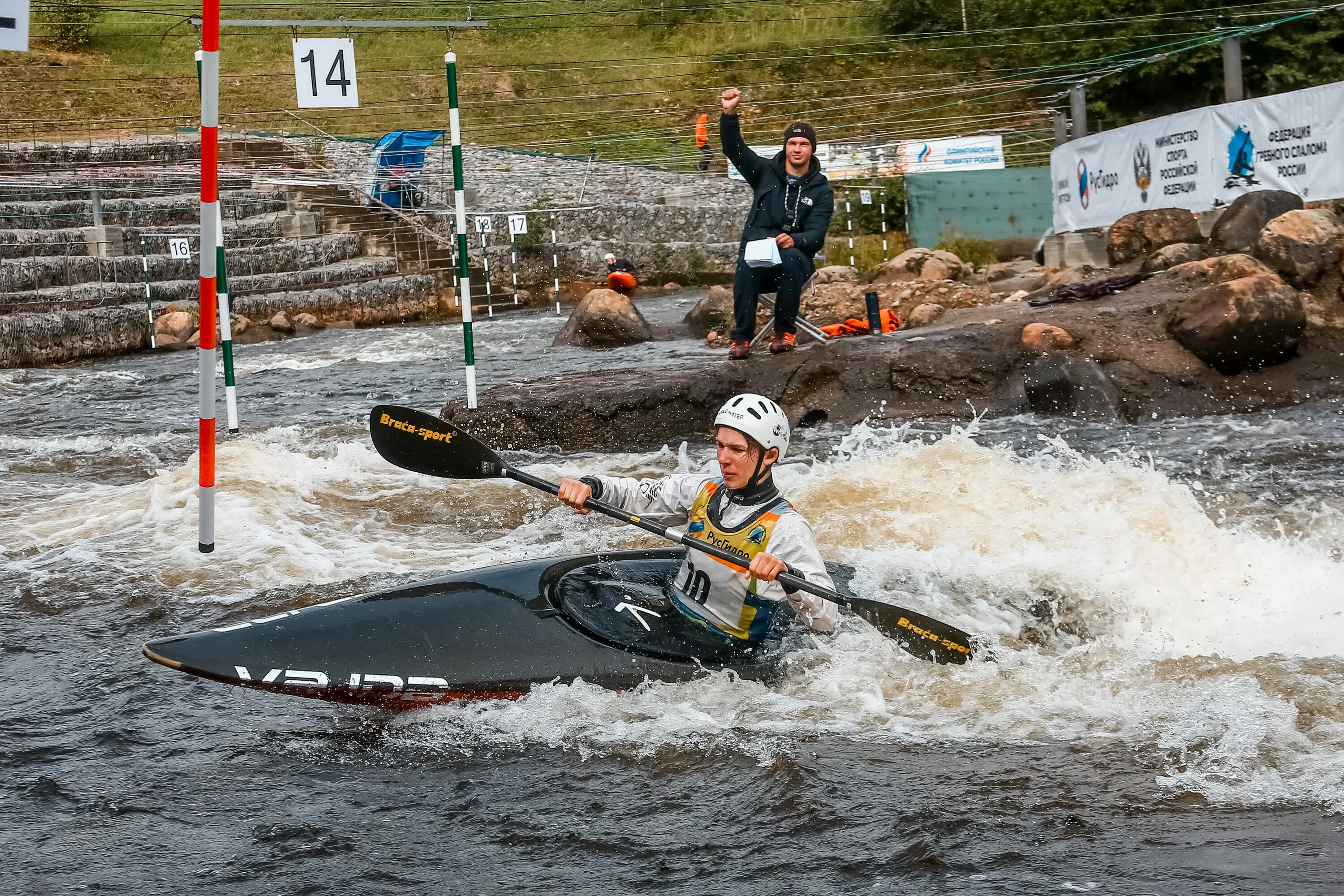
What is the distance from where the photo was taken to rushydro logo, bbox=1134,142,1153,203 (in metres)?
12.4

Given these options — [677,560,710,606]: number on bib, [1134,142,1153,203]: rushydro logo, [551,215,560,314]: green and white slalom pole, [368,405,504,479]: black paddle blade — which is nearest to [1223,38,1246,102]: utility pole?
[1134,142,1153,203]: rushydro logo

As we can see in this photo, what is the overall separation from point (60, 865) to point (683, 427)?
209 inches

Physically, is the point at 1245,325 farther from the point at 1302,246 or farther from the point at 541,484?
the point at 541,484

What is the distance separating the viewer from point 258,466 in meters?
7.48

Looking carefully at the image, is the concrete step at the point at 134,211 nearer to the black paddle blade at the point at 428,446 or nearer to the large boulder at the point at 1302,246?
the large boulder at the point at 1302,246

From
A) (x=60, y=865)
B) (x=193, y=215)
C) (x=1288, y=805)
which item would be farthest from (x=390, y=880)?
(x=193, y=215)

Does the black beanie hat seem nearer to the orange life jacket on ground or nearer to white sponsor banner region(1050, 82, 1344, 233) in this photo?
the orange life jacket on ground

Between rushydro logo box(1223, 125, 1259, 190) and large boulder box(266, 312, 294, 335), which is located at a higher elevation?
rushydro logo box(1223, 125, 1259, 190)

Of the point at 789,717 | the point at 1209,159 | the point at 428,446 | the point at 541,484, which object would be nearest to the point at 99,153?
the point at 1209,159

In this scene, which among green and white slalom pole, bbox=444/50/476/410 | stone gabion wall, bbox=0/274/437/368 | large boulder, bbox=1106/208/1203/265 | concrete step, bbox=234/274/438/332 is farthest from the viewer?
concrete step, bbox=234/274/438/332

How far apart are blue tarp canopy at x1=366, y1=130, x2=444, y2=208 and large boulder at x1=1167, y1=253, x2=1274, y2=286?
12784mm

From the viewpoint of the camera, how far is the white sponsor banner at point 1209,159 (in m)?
10.0

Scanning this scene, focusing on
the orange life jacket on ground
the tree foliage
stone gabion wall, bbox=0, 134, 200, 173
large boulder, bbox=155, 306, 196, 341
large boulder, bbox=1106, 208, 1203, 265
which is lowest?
the orange life jacket on ground

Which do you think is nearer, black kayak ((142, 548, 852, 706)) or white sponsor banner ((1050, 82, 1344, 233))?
black kayak ((142, 548, 852, 706))
